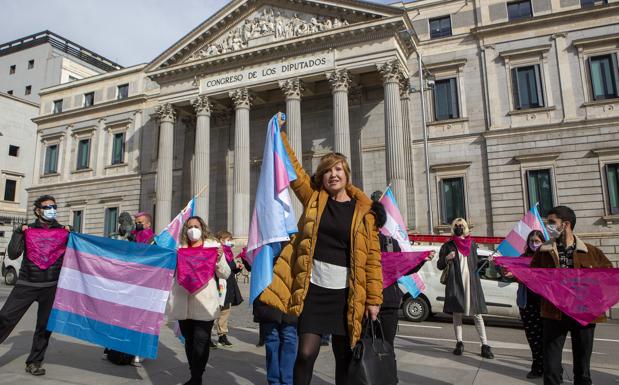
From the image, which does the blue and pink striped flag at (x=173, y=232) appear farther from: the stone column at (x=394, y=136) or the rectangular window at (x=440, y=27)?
the rectangular window at (x=440, y=27)

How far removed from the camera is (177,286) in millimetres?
5488

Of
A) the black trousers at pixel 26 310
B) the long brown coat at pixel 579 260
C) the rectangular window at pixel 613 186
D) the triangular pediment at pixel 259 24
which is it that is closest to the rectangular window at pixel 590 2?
the rectangular window at pixel 613 186

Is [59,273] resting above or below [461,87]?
below

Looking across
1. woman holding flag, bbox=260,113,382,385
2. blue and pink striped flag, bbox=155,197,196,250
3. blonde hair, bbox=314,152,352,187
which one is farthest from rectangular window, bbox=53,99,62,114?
woman holding flag, bbox=260,113,382,385

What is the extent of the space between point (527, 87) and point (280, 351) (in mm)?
23056

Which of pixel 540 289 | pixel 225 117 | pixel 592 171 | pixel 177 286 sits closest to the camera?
pixel 540 289

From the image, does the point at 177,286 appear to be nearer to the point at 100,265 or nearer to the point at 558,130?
the point at 100,265

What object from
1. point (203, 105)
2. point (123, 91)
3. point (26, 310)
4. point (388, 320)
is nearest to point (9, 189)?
point (123, 91)

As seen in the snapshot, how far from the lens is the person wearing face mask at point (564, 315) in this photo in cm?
462

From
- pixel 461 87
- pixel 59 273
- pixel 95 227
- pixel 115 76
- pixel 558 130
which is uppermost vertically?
pixel 115 76

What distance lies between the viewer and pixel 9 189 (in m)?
46.4

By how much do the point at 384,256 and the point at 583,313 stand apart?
247cm

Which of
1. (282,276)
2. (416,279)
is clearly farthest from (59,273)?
(416,279)

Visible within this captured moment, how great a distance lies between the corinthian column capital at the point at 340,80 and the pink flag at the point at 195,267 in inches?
779
